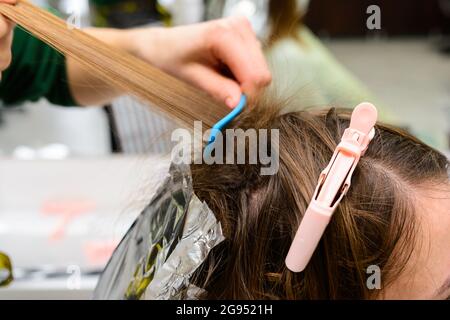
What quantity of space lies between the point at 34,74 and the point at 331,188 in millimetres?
671

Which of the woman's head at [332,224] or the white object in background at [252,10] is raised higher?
the white object in background at [252,10]

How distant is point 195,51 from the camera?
88 cm

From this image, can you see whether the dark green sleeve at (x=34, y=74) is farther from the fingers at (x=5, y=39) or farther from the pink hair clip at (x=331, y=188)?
the pink hair clip at (x=331, y=188)

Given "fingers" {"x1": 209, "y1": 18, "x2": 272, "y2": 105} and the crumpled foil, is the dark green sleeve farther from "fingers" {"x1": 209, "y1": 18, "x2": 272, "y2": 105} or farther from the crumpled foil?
the crumpled foil

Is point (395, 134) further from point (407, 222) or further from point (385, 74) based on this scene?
point (385, 74)

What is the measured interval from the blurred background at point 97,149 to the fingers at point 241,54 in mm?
31

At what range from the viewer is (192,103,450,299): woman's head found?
2.01 ft

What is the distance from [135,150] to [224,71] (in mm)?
545

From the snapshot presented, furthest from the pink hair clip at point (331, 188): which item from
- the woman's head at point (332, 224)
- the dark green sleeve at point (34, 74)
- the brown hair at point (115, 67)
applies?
the dark green sleeve at point (34, 74)

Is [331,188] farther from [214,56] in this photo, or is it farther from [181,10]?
[181,10]

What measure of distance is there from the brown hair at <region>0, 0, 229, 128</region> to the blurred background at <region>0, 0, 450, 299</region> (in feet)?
0.19

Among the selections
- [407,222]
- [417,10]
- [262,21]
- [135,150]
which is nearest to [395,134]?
[407,222]

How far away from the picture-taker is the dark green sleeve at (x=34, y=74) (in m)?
0.99

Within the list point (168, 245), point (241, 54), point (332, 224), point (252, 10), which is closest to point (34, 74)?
point (241, 54)
